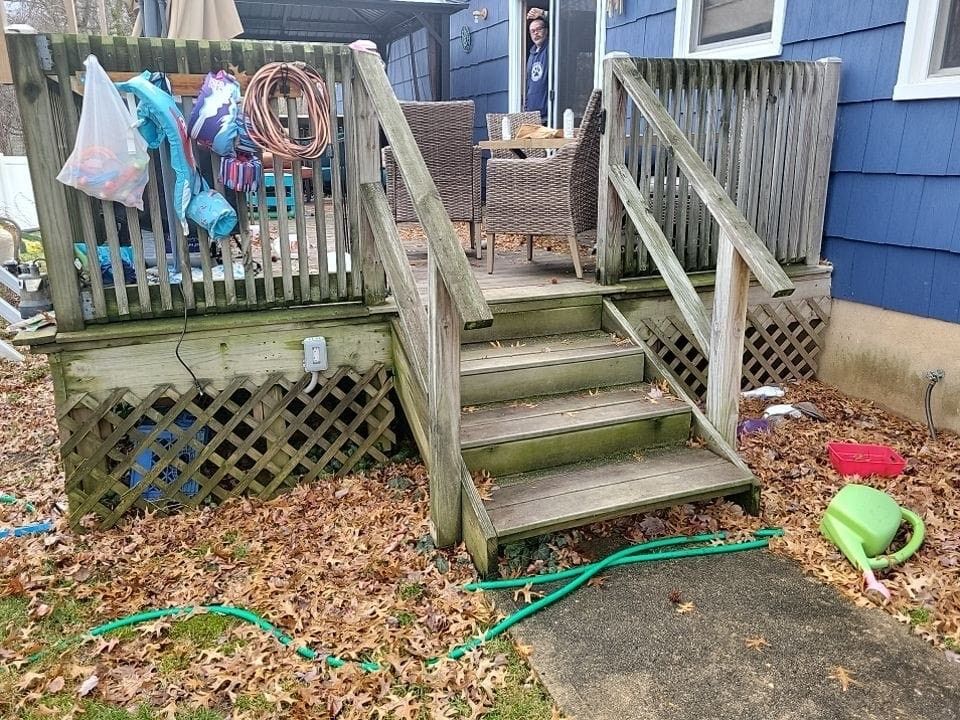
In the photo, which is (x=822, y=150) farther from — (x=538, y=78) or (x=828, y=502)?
(x=538, y=78)

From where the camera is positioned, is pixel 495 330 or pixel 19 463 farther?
pixel 19 463

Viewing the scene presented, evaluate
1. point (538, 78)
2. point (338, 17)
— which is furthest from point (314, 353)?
point (338, 17)

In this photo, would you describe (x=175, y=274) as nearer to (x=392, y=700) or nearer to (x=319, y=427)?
(x=319, y=427)

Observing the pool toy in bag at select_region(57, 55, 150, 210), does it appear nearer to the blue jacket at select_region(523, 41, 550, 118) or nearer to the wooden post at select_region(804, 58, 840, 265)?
the wooden post at select_region(804, 58, 840, 265)

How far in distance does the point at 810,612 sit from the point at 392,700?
1.42 metres

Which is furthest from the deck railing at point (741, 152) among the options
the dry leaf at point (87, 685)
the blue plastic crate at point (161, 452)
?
the dry leaf at point (87, 685)

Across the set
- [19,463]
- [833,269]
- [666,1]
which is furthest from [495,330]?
[666,1]

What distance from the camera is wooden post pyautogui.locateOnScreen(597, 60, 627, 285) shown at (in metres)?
3.78

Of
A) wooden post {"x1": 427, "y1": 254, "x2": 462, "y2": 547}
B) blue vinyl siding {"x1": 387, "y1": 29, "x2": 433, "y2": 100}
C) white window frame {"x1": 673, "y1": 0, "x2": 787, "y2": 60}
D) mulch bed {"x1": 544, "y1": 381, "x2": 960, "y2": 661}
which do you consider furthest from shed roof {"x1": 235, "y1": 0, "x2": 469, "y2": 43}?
wooden post {"x1": 427, "y1": 254, "x2": 462, "y2": 547}

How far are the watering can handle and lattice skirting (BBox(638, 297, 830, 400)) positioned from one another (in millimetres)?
1558

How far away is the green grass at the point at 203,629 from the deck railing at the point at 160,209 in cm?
130

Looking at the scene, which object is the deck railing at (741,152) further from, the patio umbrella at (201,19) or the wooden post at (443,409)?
the patio umbrella at (201,19)

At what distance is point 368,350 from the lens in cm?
343

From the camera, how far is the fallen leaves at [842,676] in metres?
2.12
